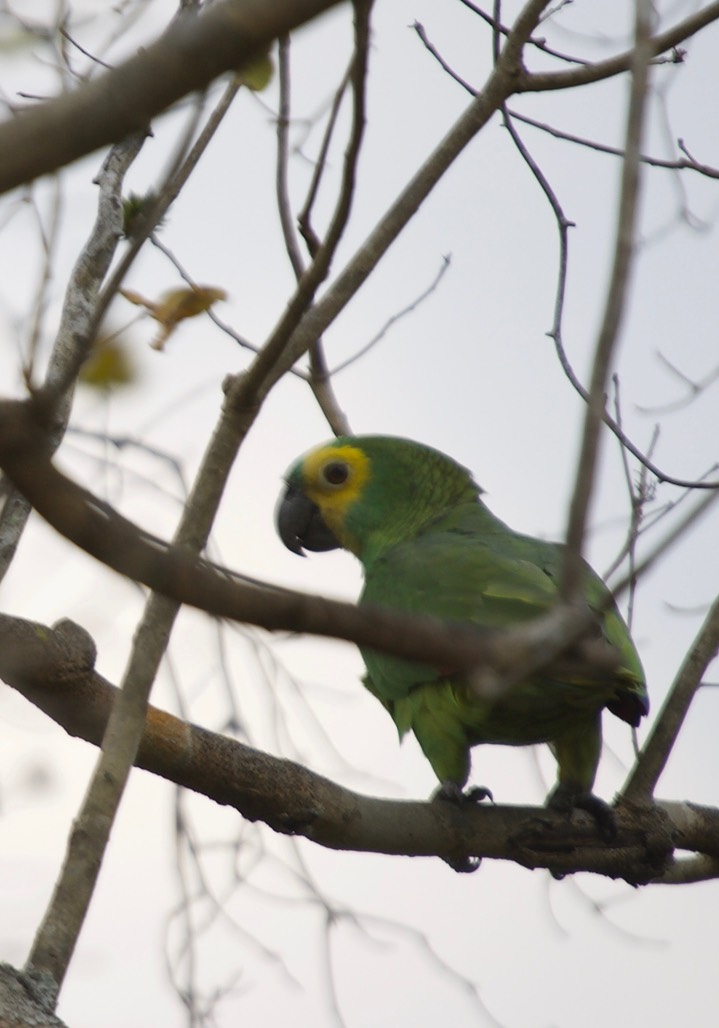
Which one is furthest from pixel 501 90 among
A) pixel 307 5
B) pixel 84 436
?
pixel 307 5

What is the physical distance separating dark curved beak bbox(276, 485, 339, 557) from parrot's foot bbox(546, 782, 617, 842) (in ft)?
4.82

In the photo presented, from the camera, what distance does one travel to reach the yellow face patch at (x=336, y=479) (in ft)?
14.4

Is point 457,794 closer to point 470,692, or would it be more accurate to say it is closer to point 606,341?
point 470,692

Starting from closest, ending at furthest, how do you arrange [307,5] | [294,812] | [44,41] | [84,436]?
1. [307,5]
2. [294,812]
3. [44,41]
4. [84,436]

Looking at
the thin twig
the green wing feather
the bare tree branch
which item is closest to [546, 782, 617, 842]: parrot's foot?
the green wing feather

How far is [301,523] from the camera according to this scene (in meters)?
4.56

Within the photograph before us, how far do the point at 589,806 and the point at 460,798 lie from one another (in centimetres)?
35

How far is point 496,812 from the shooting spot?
318cm

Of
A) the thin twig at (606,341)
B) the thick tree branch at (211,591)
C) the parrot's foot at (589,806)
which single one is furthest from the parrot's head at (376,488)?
the thick tree branch at (211,591)

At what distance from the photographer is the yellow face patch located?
14.4ft

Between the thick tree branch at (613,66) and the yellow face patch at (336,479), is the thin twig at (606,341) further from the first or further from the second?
the yellow face patch at (336,479)

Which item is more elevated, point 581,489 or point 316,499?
point 316,499

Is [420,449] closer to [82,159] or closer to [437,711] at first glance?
[437,711]

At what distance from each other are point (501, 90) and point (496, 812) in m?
1.79
